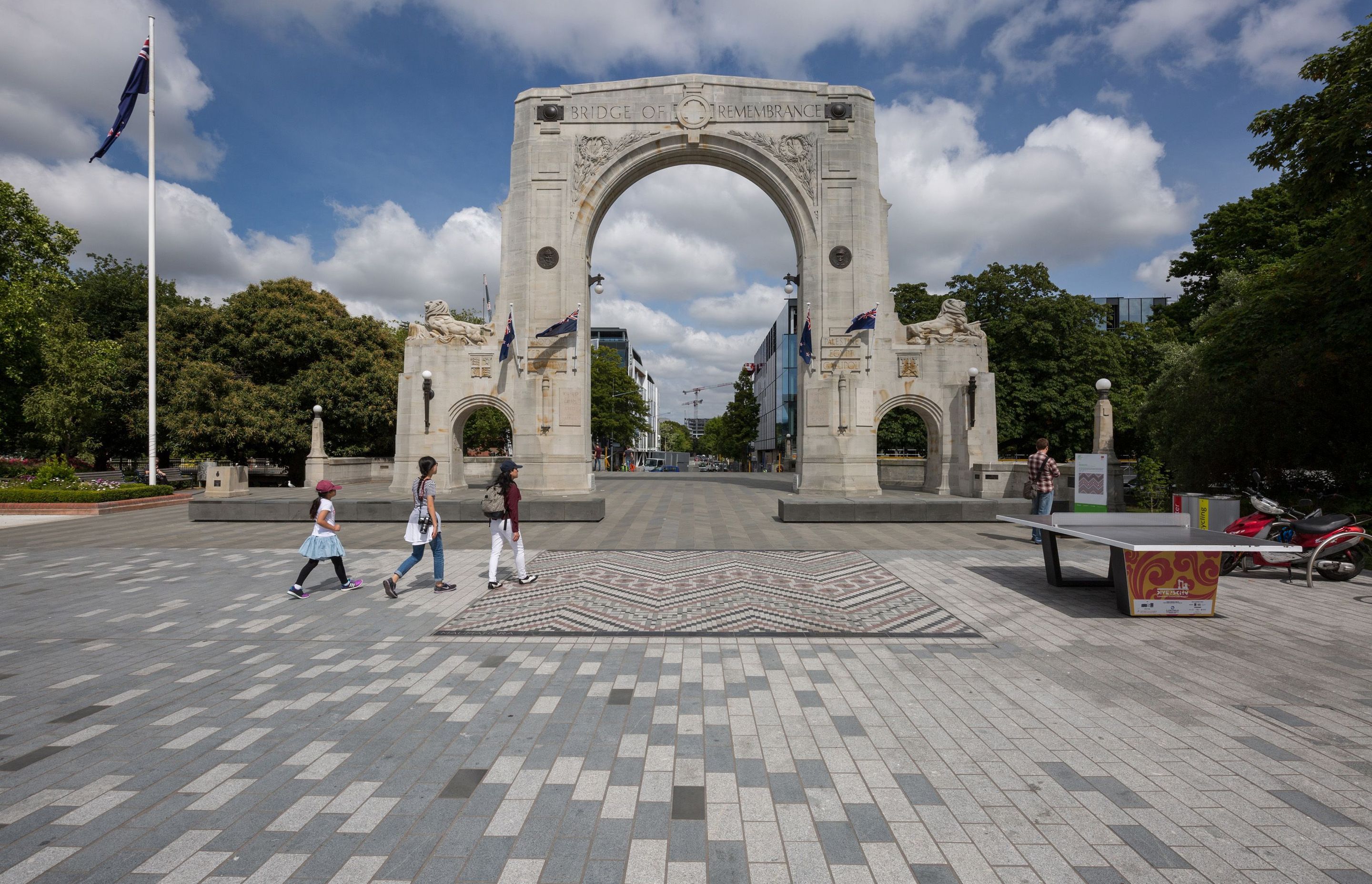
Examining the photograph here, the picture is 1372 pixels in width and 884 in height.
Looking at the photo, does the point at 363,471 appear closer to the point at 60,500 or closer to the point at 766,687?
the point at 60,500

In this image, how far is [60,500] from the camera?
57.3ft

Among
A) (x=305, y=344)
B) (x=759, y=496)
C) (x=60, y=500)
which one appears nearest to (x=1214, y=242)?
(x=759, y=496)

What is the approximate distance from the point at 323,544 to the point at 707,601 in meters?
5.18

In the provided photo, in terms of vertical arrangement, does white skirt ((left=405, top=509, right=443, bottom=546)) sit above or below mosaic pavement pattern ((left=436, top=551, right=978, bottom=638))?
above

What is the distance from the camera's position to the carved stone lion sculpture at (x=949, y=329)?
20.9m

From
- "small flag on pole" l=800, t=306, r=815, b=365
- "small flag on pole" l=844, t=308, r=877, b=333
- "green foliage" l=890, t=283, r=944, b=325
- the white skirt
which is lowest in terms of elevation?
the white skirt

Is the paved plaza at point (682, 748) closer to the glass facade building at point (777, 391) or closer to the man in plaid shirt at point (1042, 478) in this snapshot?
the man in plaid shirt at point (1042, 478)

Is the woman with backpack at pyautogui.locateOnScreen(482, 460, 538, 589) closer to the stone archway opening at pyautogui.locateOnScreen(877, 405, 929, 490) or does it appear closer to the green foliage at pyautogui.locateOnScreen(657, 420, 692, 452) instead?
the stone archway opening at pyautogui.locateOnScreen(877, 405, 929, 490)

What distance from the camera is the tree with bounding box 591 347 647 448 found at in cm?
4178

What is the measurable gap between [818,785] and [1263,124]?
18340mm

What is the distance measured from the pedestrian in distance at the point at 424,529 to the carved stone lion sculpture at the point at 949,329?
1778 cm

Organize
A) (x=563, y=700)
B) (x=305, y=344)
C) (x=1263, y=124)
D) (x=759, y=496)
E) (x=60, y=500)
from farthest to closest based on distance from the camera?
(x=305, y=344) < (x=759, y=496) < (x=60, y=500) < (x=1263, y=124) < (x=563, y=700)

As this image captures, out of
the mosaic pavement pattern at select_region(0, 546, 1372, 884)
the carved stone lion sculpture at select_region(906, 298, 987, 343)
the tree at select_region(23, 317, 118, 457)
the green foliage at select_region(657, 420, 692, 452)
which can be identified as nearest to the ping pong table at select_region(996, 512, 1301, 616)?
the mosaic pavement pattern at select_region(0, 546, 1372, 884)

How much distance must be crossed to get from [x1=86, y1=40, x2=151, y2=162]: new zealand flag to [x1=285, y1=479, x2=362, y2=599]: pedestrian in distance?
19.4m
